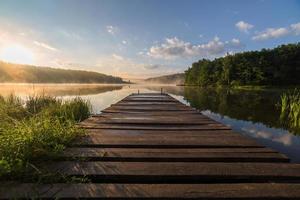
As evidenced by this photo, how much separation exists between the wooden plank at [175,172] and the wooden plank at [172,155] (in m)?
0.21

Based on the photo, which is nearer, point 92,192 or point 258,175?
point 92,192

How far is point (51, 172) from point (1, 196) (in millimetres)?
613

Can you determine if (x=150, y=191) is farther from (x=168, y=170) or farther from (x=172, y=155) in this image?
(x=172, y=155)

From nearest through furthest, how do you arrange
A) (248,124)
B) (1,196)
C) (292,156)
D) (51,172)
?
(1,196)
(51,172)
(292,156)
(248,124)

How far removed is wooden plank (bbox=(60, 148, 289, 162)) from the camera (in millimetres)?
3582

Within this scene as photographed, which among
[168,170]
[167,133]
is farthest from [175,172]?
[167,133]

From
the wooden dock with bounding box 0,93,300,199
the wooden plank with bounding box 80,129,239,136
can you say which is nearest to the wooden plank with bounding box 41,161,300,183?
the wooden dock with bounding box 0,93,300,199

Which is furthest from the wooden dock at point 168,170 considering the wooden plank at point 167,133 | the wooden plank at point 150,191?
the wooden plank at point 167,133

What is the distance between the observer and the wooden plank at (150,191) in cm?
247

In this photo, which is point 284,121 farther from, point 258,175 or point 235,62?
point 235,62

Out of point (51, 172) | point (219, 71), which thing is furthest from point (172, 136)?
point (219, 71)

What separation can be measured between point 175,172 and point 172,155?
0.64 m

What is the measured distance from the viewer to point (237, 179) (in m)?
3.00

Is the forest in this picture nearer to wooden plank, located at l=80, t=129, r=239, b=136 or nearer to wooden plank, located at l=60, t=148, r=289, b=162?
wooden plank, located at l=80, t=129, r=239, b=136
